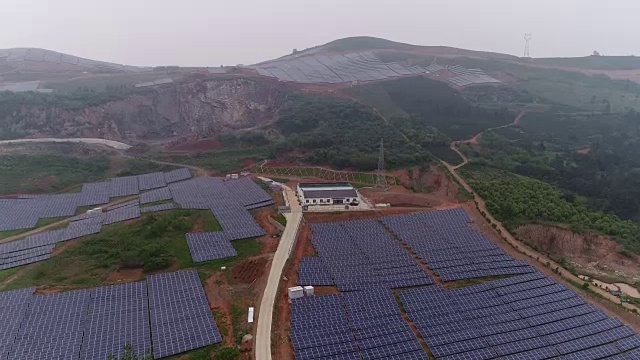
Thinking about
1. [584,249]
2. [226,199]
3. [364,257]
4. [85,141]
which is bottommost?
[584,249]

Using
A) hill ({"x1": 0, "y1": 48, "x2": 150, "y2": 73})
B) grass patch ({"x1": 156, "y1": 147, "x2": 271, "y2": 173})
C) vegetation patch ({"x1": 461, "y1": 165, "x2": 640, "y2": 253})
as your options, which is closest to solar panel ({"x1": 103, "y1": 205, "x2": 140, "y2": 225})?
grass patch ({"x1": 156, "y1": 147, "x2": 271, "y2": 173})

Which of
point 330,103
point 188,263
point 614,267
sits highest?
point 330,103

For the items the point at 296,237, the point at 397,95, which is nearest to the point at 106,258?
the point at 296,237

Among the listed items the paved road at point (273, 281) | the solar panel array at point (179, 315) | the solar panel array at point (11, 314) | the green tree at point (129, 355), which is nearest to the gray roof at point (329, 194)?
the paved road at point (273, 281)

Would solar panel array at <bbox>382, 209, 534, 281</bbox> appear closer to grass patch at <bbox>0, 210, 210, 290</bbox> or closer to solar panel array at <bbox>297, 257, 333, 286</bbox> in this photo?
solar panel array at <bbox>297, 257, 333, 286</bbox>

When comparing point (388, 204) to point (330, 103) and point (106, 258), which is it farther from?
point (330, 103)

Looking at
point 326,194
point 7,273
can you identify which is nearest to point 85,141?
point 7,273

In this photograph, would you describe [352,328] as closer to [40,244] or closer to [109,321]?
[109,321]
